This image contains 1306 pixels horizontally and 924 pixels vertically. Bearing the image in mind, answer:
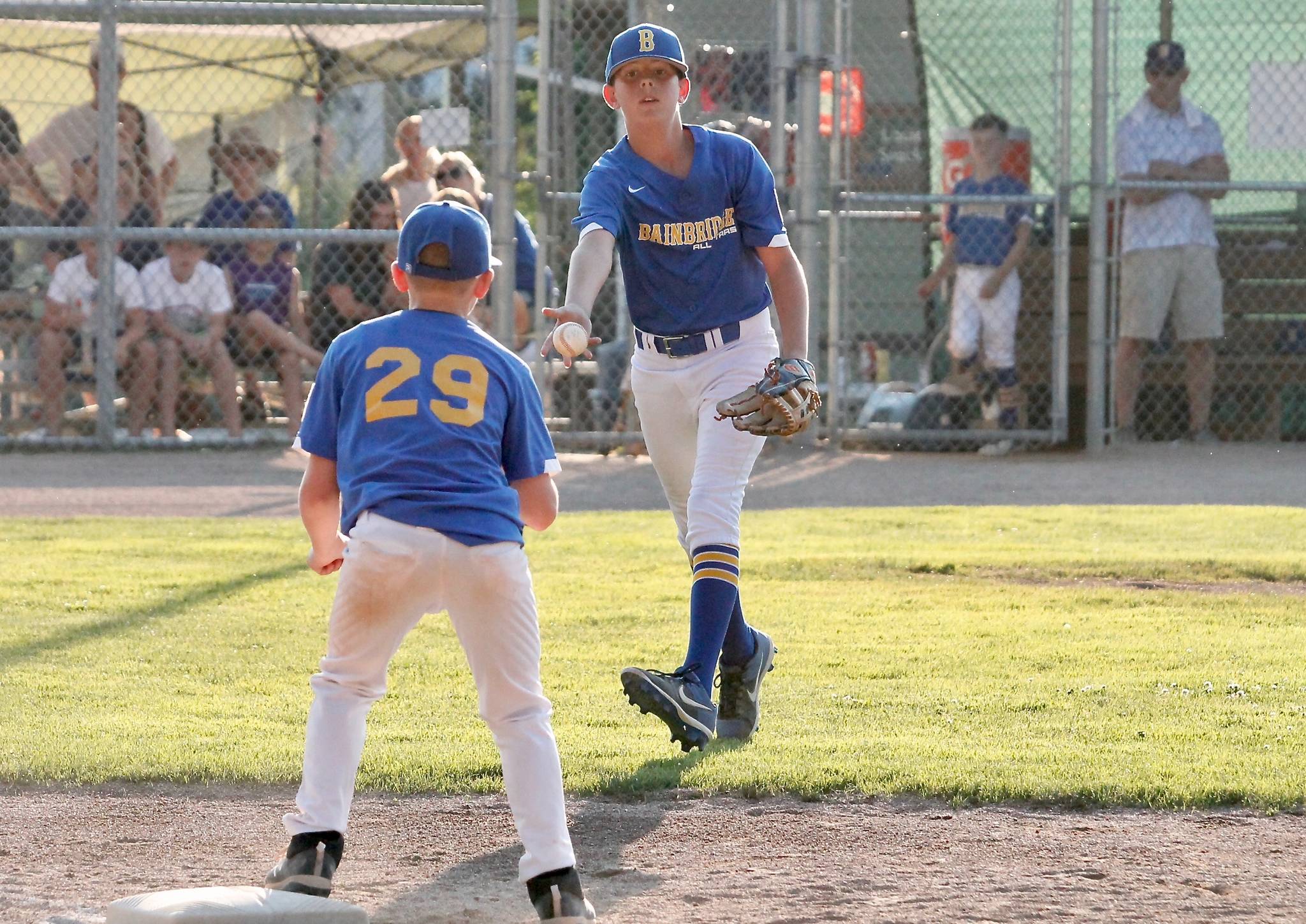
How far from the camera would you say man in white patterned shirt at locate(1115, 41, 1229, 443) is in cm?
1103

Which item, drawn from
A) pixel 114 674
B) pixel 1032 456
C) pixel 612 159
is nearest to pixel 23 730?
pixel 114 674

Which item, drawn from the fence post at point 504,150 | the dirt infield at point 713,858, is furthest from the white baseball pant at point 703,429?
the fence post at point 504,150

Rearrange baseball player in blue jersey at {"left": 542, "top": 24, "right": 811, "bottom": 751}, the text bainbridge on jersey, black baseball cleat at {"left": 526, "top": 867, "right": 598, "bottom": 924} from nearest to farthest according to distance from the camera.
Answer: black baseball cleat at {"left": 526, "top": 867, "right": 598, "bottom": 924} < baseball player in blue jersey at {"left": 542, "top": 24, "right": 811, "bottom": 751} < the text bainbridge on jersey

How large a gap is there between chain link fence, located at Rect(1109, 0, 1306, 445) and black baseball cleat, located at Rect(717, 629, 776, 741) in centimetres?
699

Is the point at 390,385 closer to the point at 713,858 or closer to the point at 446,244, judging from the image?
the point at 446,244

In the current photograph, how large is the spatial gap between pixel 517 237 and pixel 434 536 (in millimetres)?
7520

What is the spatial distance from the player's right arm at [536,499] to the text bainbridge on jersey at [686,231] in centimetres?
168

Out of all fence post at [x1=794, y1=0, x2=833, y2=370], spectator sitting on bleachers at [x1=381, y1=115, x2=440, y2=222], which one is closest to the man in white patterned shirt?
fence post at [x1=794, y1=0, x2=833, y2=370]

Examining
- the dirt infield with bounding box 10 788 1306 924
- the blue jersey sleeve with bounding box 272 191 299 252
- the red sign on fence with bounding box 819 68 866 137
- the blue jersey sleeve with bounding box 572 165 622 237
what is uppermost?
the red sign on fence with bounding box 819 68 866 137

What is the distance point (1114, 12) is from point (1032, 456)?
2.88 metres

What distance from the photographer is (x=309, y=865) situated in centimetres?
323

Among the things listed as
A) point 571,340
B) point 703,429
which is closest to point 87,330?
point 703,429

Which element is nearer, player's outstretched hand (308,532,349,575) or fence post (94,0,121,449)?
player's outstretched hand (308,532,349,575)

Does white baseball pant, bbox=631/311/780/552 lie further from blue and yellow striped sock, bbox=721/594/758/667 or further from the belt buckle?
blue and yellow striped sock, bbox=721/594/758/667
